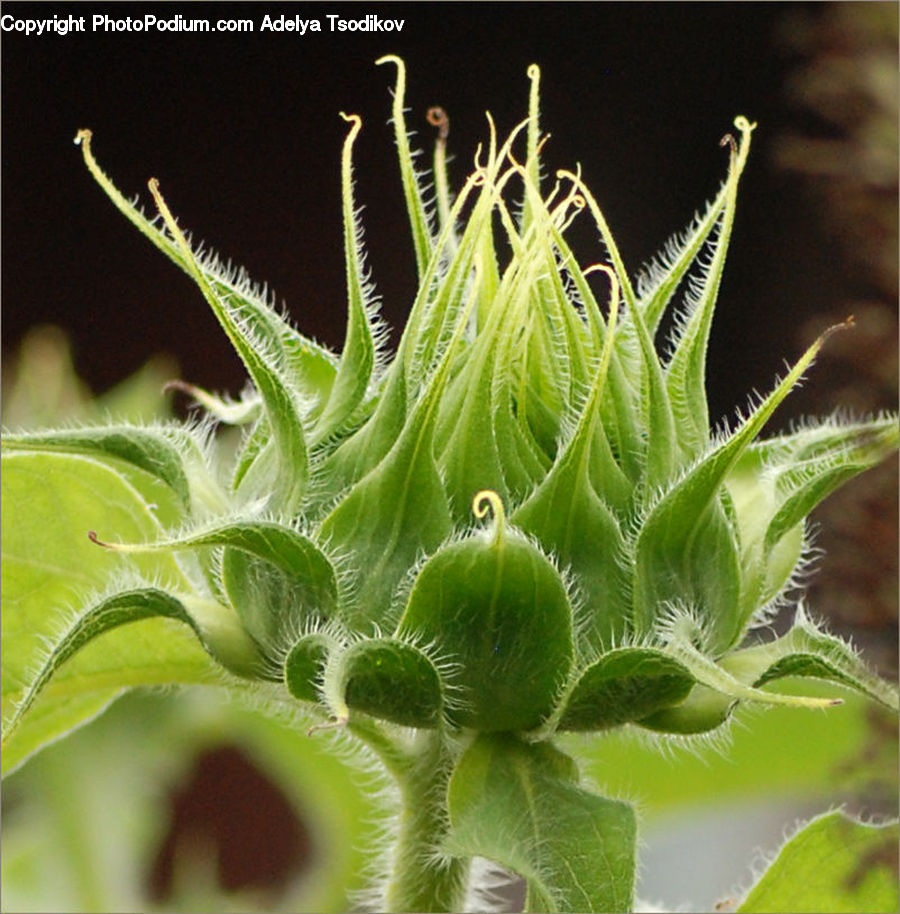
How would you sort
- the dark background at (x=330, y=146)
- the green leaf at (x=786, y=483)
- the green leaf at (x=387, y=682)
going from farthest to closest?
1. the dark background at (x=330, y=146)
2. the green leaf at (x=786, y=483)
3. the green leaf at (x=387, y=682)

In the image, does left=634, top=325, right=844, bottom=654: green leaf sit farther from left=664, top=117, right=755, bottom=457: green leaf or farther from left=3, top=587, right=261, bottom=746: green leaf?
left=3, top=587, right=261, bottom=746: green leaf

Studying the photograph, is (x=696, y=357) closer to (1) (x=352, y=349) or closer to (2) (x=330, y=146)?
(1) (x=352, y=349)

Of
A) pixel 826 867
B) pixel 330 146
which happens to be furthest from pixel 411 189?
pixel 330 146

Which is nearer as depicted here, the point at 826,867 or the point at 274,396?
the point at 274,396

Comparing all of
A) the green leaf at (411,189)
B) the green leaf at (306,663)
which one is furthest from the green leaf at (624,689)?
the green leaf at (411,189)

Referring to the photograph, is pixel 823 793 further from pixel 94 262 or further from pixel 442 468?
pixel 94 262

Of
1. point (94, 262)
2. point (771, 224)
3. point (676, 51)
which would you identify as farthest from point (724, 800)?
point (771, 224)

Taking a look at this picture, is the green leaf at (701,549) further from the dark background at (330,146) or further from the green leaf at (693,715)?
the dark background at (330,146)
